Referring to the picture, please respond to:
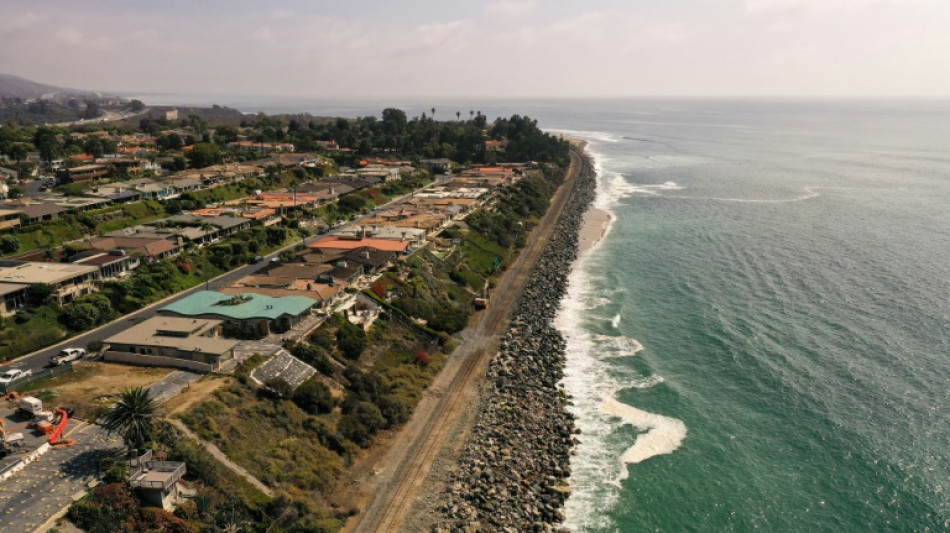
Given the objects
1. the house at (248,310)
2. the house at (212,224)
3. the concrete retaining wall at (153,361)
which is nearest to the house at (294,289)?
the house at (248,310)

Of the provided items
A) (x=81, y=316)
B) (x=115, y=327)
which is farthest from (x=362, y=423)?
(x=81, y=316)

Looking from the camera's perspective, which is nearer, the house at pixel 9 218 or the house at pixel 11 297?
the house at pixel 11 297

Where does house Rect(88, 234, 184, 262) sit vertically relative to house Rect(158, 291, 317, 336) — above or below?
above

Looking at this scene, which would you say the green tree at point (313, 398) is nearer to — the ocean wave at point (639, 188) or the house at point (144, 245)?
the house at point (144, 245)

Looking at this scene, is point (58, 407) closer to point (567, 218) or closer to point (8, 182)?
point (8, 182)

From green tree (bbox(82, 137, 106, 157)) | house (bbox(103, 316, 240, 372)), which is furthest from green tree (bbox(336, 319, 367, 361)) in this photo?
green tree (bbox(82, 137, 106, 157))

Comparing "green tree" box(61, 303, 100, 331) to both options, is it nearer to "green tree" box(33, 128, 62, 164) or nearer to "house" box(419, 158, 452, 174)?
"green tree" box(33, 128, 62, 164)

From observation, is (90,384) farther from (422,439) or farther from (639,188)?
(639,188)
